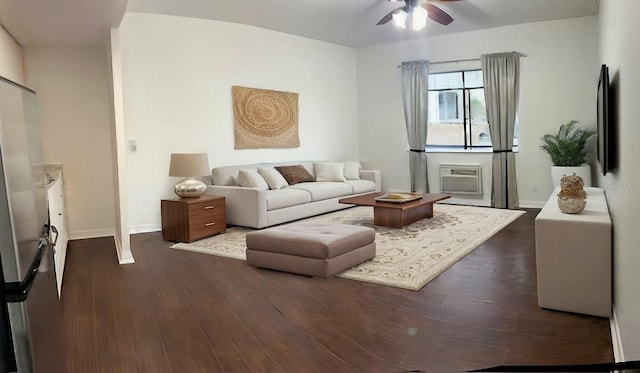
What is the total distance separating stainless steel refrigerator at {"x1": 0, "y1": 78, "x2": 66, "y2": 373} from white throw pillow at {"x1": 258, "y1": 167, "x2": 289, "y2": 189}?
514cm

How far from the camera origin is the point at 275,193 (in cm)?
642

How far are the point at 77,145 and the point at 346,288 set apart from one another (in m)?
4.12

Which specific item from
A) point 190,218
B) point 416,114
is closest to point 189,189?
point 190,218

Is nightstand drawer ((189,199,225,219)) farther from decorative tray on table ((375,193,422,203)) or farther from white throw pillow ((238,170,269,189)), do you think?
decorative tray on table ((375,193,422,203))

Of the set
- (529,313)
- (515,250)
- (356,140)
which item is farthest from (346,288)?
(356,140)

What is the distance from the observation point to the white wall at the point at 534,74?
23.6 feet

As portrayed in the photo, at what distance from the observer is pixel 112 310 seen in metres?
3.41

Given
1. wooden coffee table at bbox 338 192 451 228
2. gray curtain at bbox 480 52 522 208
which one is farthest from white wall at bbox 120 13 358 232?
gray curtain at bbox 480 52 522 208

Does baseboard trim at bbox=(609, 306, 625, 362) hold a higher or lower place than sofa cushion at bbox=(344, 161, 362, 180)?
lower

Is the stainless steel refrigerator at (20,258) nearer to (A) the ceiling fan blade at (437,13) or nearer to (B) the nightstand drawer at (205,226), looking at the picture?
(B) the nightstand drawer at (205,226)

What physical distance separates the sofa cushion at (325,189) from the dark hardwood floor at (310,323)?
2.72 meters

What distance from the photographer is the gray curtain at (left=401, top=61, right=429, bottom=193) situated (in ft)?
27.9

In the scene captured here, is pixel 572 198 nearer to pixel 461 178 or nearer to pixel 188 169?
pixel 188 169

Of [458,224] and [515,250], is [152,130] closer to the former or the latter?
[458,224]
